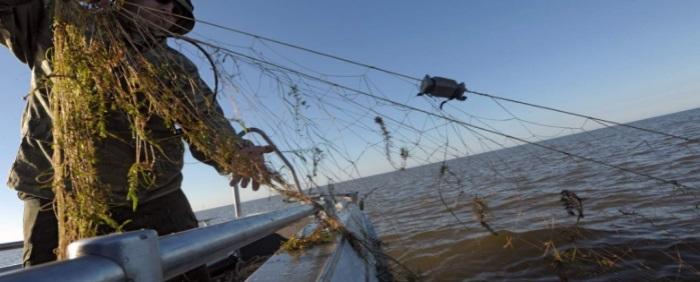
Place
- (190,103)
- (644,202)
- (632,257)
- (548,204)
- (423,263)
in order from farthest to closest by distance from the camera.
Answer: (548,204), (644,202), (423,263), (632,257), (190,103)

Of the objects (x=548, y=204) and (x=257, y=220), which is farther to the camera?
(x=548, y=204)

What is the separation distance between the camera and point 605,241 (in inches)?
247

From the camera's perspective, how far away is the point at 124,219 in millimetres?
2539

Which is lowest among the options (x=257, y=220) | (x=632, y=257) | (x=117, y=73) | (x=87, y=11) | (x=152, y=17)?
(x=632, y=257)

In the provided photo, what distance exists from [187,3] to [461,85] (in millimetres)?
2061

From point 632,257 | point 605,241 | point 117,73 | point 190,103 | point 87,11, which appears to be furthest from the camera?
point 605,241

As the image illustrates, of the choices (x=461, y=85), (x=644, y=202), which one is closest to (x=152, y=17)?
(x=461, y=85)

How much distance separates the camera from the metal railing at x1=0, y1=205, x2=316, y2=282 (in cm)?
49

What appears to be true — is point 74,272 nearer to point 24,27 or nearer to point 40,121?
point 40,121

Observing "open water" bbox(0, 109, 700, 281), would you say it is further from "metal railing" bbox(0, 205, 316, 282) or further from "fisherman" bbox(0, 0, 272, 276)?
"metal railing" bbox(0, 205, 316, 282)

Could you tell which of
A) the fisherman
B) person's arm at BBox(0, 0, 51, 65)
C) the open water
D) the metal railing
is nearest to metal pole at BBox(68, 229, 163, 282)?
the metal railing

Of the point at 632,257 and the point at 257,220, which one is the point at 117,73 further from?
the point at 632,257

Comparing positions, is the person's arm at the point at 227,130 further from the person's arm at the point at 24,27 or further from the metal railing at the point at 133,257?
the metal railing at the point at 133,257

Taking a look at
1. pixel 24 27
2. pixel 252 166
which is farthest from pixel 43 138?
pixel 252 166
